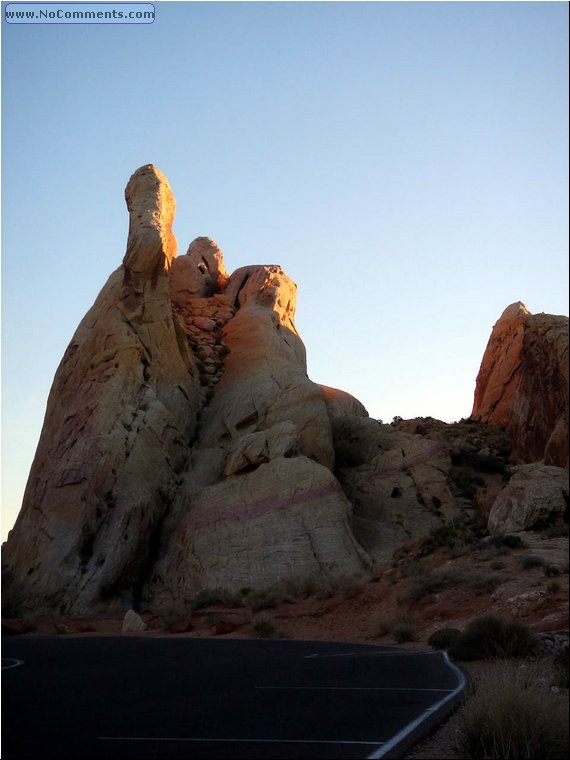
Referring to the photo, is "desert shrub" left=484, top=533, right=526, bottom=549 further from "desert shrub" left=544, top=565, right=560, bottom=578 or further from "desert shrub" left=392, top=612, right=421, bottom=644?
"desert shrub" left=544, top=565, right=560, bottom=578

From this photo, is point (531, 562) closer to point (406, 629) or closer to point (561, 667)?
point (406, 629)

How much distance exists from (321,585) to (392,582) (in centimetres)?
279

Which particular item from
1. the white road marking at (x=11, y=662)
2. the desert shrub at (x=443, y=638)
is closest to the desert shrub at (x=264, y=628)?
the desert shrub at (x=443, y=638)

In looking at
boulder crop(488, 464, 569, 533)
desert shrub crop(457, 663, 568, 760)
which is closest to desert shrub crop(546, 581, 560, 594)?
desert shrub crop(457, 663, 568, 760)

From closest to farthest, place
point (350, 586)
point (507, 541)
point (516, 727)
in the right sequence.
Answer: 1. point (516, 727)
2. point (507, 541)
3. point (350, 586)

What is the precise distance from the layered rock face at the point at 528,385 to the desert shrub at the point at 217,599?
34.7ft

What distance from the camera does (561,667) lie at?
9.16 meters

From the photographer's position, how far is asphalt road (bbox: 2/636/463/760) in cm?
706

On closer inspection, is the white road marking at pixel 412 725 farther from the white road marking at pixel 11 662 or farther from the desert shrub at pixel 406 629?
the desert shrub at pixel 406 629

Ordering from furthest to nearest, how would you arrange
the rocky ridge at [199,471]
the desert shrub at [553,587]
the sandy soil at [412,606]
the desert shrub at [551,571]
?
the rocky ridge at [199,471], the sandy soil at [412,606], the desert shrub at [551,571], the desert shrub at [553,587]

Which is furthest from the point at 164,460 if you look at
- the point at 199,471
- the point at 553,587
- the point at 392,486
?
the point at 553,587

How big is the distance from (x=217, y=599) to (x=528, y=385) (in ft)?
58.6

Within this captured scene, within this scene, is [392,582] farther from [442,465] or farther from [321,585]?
[442,465]

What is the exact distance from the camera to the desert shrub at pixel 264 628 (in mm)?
22859
